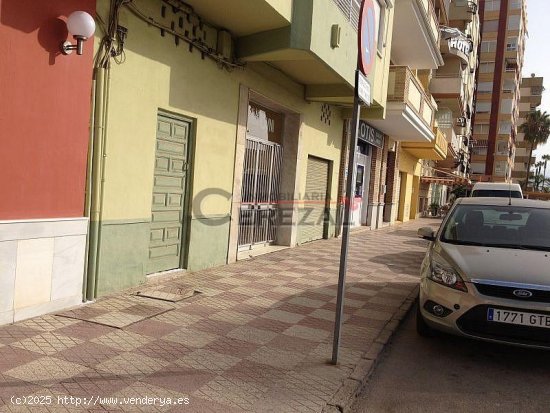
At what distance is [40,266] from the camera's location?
468 centimetres

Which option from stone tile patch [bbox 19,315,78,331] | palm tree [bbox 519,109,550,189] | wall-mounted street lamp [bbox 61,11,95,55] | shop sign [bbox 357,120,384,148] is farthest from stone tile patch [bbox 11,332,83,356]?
palm tree [bbox 519,109,550,189]

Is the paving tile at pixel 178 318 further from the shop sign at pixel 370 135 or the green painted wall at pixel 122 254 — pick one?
the shop sign at pixel 370 135

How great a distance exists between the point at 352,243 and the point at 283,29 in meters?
7.67

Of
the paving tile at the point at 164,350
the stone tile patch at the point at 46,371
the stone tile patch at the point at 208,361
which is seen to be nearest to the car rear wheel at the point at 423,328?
the stone tile patch at the point at 208,361

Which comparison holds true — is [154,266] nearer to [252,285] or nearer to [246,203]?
[252,285]

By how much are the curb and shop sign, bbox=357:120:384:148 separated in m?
9.62

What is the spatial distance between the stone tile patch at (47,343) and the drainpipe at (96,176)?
3.89 ft

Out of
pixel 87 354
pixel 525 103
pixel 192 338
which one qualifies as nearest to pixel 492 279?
pixel 192 338

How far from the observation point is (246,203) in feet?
31.2

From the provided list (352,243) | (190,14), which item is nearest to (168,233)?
(190,14)

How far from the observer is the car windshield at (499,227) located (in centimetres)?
524

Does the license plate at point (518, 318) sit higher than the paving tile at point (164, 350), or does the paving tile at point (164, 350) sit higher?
the license plate at point (518, 318)

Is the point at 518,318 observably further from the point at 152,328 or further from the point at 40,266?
the point at 40,266

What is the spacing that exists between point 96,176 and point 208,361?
255 cm
